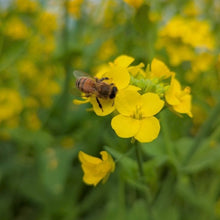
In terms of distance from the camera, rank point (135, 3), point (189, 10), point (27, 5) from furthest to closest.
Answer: point (27, 5) < point (189, 10) < point (135, 3)

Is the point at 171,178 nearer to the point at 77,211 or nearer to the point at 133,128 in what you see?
the point at 77,211

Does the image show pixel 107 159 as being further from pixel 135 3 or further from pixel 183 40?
pixel 183 40

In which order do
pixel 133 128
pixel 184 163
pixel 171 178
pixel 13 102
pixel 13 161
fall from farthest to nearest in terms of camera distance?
1. pixel 13 102
2. pixel 13 161
3. pixel 171 178
4. pixel 184 163
5. pixel 133 128

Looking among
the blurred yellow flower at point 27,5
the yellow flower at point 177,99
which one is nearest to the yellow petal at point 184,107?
the yellow flower at point 177,99

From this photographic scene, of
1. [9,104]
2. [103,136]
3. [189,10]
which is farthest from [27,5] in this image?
[103,136]

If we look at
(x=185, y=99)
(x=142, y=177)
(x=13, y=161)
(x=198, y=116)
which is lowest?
(x=13, y=161)

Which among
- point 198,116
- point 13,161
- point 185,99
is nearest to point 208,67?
point 198,116

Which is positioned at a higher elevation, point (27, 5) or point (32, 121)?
point (27, 5)

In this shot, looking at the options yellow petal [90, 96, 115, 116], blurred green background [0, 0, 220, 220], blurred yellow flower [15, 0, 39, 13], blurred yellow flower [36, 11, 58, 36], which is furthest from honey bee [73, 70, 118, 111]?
blurred yellow flower [36, 11, 58, 36]
